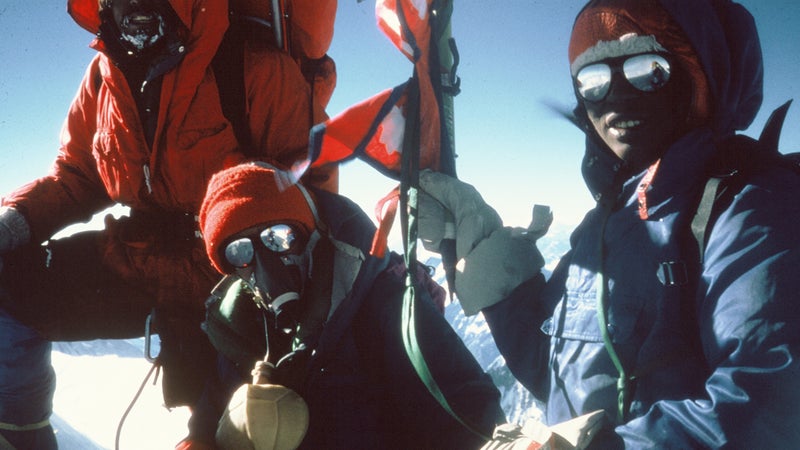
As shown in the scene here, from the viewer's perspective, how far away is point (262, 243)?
223 centimetres

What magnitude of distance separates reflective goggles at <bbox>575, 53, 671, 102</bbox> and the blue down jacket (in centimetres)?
12

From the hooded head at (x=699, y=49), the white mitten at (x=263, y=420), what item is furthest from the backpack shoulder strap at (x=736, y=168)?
the white mitten at (x=263, y=420)

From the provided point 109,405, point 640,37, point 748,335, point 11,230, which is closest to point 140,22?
point 11,230

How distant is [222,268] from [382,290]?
0.85m

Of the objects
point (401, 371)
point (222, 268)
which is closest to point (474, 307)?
point (401, 371)

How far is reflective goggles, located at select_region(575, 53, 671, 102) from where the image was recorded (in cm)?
148

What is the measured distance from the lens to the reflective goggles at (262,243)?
7.29 ft

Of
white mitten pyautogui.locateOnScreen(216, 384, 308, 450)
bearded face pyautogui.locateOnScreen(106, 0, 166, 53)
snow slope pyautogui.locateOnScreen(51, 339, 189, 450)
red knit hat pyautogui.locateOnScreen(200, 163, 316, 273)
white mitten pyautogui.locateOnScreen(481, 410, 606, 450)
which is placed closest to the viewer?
white mitten pyautogui.locateOnScreen(481, 410, 606, 450)

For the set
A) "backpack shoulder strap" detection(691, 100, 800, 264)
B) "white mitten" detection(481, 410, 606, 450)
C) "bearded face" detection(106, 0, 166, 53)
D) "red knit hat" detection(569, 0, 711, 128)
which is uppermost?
"bearded face" detection(106, 0, 166, 53)

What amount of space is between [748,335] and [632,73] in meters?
0.93

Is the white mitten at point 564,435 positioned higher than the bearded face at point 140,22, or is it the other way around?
the bearded face at point 140,22

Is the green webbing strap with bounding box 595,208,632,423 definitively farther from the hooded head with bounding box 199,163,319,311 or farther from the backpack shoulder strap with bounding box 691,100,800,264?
the hooded head with bounding box 199,163,319,311

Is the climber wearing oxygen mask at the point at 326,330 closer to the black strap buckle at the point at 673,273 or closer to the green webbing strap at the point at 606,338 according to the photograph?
the green webbing strap at the point at 606,338

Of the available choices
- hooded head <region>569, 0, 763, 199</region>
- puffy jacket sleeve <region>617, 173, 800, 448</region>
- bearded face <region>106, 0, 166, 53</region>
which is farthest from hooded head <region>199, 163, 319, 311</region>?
puffy jacket sleeve <region>617, 173, 800, 448</region>
